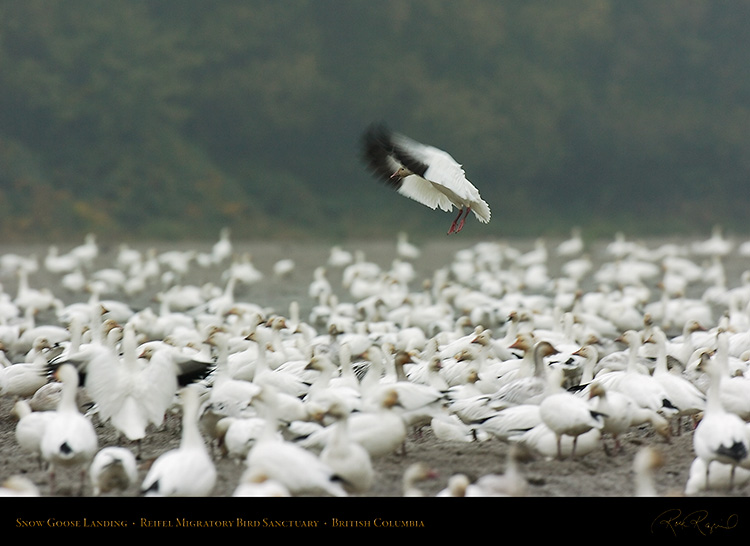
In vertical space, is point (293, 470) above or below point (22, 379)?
below

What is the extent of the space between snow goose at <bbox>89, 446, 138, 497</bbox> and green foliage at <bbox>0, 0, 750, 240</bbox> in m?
22.0

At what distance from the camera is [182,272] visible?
51.4 feet

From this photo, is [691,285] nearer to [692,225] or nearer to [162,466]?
[162,466]

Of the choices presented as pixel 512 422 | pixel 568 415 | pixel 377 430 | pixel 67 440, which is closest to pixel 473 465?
pixel 512 422

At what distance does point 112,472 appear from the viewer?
486 cm

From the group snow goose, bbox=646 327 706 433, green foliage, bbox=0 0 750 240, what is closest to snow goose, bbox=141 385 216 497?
snow goose, bbox=646 327 706 433

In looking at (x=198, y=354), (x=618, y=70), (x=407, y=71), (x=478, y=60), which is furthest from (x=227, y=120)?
(x=198, y=354)

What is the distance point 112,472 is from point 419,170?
293 centimetres

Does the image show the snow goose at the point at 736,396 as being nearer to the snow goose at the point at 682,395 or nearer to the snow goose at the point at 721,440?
the snow goose at the point at 682,395

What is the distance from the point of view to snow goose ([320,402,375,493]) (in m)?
4.68

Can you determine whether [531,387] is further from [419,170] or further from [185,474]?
[185,474]
